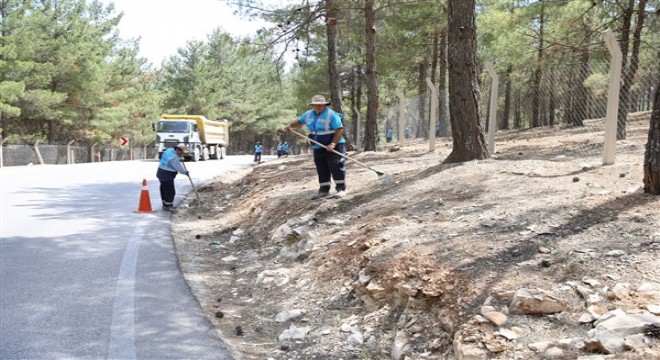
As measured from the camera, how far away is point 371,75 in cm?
1664

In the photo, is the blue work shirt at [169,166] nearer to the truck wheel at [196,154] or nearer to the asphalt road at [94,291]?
the asphalt road at [94,291]

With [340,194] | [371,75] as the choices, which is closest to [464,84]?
[340,194]

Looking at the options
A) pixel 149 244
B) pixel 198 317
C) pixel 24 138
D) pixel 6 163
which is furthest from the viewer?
pixel 24 138

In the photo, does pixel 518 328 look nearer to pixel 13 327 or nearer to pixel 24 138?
pixel 13 327

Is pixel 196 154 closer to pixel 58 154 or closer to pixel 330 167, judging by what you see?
pixel 58 154

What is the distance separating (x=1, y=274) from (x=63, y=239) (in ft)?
6.15

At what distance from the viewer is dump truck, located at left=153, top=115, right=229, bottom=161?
3052 cm

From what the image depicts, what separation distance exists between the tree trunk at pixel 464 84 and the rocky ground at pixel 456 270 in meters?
0.57

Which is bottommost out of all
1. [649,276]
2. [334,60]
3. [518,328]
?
[518,328]

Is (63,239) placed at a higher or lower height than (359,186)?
lower

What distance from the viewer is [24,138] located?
1421 inches

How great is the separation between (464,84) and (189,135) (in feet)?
80.8

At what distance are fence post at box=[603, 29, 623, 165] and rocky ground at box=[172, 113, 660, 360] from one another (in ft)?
1.06

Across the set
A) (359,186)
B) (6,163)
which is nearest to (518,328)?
(359,186)
